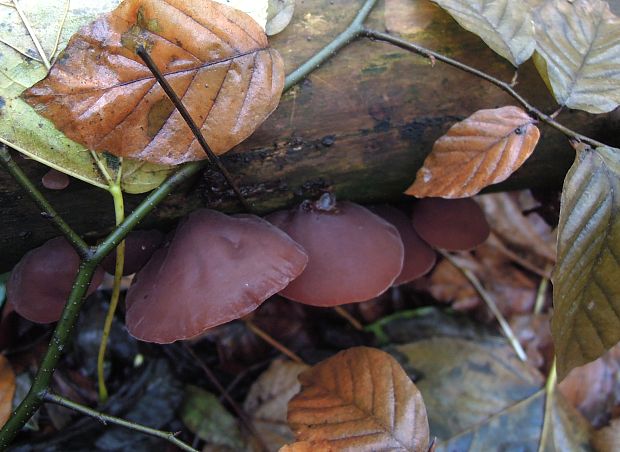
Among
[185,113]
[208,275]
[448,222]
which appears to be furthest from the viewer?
[448,222]

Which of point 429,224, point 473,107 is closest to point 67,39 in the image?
point 473,107

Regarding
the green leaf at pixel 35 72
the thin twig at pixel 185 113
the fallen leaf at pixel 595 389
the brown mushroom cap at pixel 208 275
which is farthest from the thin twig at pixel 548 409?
the green leaf at pixel 35 72

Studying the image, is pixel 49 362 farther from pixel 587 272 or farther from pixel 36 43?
pixel 587 272

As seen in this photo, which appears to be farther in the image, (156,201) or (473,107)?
(473,107)

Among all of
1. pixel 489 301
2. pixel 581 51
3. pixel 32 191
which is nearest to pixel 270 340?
pixel 489 301

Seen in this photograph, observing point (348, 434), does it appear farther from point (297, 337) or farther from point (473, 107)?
point (473, 107)

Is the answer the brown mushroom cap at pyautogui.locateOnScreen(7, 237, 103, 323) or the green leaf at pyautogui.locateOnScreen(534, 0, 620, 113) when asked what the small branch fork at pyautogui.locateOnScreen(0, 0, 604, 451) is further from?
the brown mushroom cap at pyautogui.locateOnScreen(7, 237, 103, 323)
